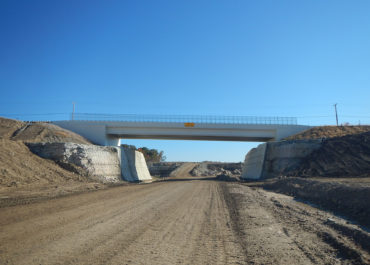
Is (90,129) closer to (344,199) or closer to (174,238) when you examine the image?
(344,199)

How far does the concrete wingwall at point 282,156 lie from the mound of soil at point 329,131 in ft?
27.9

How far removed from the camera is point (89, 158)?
28.9 metres

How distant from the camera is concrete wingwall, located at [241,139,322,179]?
33219 millimetres

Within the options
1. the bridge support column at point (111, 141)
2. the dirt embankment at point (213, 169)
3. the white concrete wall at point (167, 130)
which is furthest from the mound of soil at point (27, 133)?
the dirt embankment at point (213, 169)

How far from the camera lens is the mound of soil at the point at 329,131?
4241 centimetres

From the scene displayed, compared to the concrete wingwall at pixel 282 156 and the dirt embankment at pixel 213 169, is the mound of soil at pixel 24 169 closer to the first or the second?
the concrete wingwall at pixel 282 156

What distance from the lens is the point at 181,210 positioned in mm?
9602

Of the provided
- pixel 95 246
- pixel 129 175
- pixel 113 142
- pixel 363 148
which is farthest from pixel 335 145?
pixel 113 142

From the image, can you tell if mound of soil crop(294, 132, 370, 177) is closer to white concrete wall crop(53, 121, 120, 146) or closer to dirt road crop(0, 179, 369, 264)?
dirt road crop(0, 179, 369, 264)

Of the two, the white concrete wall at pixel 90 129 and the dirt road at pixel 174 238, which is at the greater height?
the white concrete wall at pixel 90 129

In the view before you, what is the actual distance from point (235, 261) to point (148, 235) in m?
2.46

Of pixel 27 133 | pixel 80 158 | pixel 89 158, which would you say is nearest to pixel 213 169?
pixel 89 158

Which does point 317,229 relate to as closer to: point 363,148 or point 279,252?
point 279,252

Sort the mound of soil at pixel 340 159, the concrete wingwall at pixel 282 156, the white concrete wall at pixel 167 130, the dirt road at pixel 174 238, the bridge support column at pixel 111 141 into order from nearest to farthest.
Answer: the dirt road at pixel 174 238, the mound of soil at pixel 340 159, the concrete wingwall at pixel 282 156, the white concrete wall at pixel 167 130, the bridge support column at pixel 111 141
